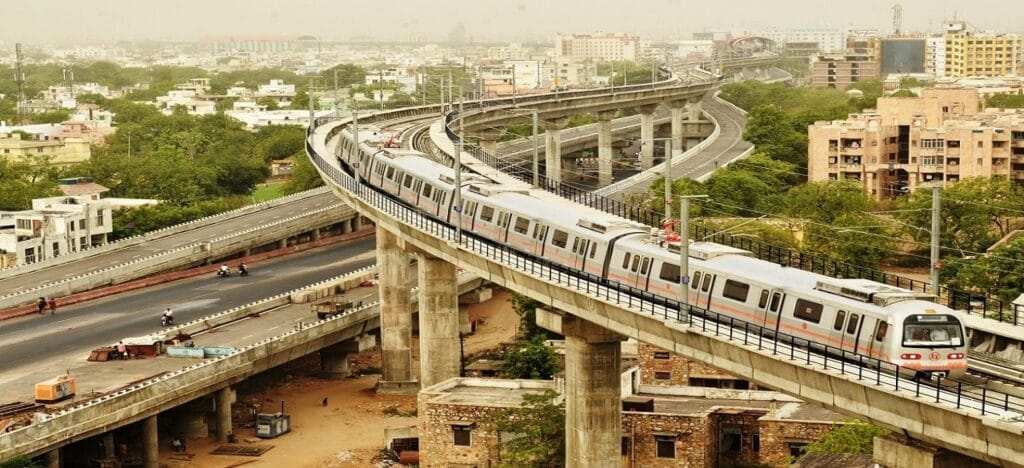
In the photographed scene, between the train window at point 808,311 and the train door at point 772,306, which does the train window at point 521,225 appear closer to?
the train door at point 772,306

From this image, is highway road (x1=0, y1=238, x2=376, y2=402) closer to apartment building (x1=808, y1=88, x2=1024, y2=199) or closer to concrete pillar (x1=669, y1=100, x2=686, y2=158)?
apartment building (x1=808, y1=88, x2=1024, y2=199)

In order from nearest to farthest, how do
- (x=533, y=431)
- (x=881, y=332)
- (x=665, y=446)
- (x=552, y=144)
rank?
(x=881, y=332), (x=665, y=446), (x=533, y=431), (x=552, y=144)

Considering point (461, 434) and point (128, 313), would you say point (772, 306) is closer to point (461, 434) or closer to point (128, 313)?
point (461, 434)

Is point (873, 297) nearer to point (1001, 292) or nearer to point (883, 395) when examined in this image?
point (883, 395)

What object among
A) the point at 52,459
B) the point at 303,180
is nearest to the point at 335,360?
the point at 52,459

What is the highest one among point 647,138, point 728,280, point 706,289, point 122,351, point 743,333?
point 728,280

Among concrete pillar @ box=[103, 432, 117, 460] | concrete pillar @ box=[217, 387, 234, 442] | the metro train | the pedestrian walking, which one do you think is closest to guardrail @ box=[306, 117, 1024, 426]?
the metro train

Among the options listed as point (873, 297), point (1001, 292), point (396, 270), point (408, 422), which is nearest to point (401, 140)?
point (396, 270)
